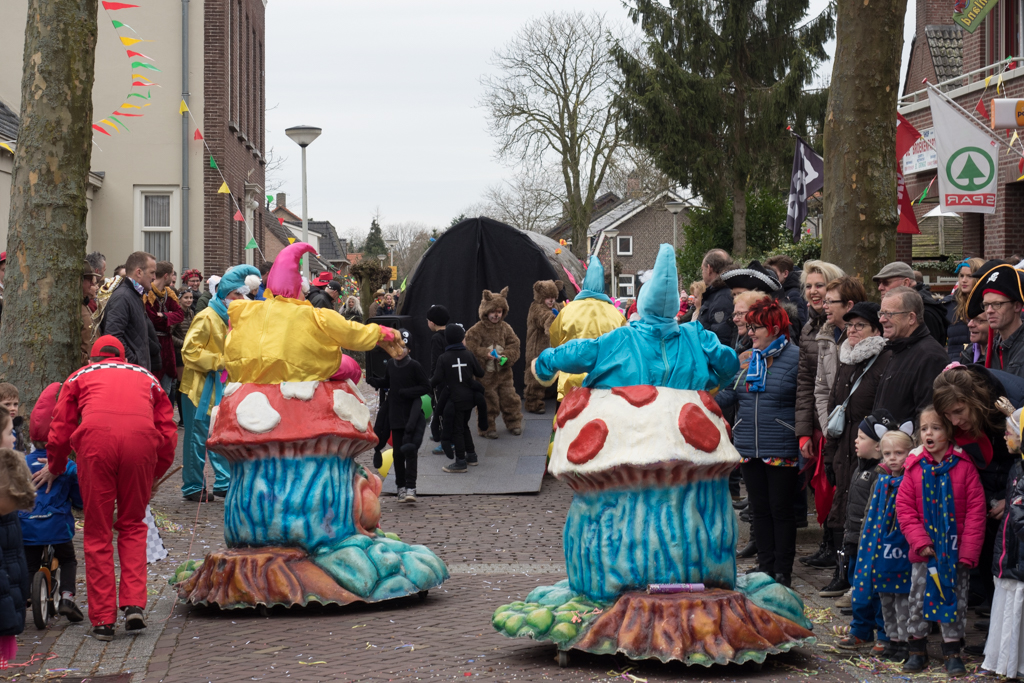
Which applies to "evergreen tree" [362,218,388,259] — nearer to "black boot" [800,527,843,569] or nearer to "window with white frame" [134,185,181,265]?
"window with white frame" [134,185,181,265]

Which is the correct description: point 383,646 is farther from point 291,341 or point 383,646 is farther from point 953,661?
point 953,661

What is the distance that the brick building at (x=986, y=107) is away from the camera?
19.2m

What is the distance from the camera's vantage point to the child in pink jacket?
544 centimetres

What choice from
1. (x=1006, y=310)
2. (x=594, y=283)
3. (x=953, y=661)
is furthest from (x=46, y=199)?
(x=953, y=661)

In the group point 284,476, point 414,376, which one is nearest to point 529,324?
point 414,376

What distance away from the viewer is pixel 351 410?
23.3ft

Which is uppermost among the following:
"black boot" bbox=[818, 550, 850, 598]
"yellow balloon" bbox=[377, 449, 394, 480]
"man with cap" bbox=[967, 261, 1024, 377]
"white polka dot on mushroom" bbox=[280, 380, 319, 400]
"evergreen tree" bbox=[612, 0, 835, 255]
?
"evergreen tree" bbox=[612, 0, 835, 255]

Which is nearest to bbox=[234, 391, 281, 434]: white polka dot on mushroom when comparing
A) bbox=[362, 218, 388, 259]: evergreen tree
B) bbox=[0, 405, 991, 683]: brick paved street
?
bbox=[0, 405, 991, 683]: brick paved street

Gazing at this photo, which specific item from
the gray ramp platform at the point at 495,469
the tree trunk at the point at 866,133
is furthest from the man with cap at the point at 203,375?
the tree trunk at the point at 866,133

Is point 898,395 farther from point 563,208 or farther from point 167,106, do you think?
point 563,208

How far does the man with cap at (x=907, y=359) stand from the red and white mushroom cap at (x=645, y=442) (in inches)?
49.2

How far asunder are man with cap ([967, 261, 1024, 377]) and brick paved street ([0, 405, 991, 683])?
1482 mm

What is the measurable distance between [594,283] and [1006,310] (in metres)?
3.17

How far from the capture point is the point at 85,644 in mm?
6273
